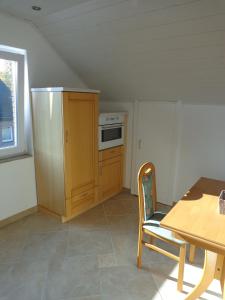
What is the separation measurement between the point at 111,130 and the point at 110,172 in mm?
643

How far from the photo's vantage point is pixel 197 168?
307 centimetres

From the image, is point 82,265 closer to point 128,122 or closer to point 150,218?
point 150,218

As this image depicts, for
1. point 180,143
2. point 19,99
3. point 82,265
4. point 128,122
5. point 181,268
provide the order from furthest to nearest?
point 128,122 < point 180,143 < point 19,99 < point 82,265 < point 181,268

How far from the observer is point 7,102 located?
2.69 metres

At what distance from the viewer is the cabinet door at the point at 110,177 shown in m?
3.31

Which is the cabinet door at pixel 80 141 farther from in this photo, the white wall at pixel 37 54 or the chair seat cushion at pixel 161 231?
the chair seat cushion at pixel 161 231

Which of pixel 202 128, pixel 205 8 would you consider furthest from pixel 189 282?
pixel 205 8

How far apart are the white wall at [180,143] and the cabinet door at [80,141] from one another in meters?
0.83

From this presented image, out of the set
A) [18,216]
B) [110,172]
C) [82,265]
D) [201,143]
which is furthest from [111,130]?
[82,265]

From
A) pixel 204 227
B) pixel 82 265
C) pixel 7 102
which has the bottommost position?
pixel 82 265

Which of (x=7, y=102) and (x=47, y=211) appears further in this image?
(x=47, y=211)

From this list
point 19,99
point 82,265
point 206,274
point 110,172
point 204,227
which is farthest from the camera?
point 110,172

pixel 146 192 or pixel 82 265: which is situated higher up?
pixel 146 192

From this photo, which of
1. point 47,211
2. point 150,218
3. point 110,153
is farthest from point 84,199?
point 150,218
